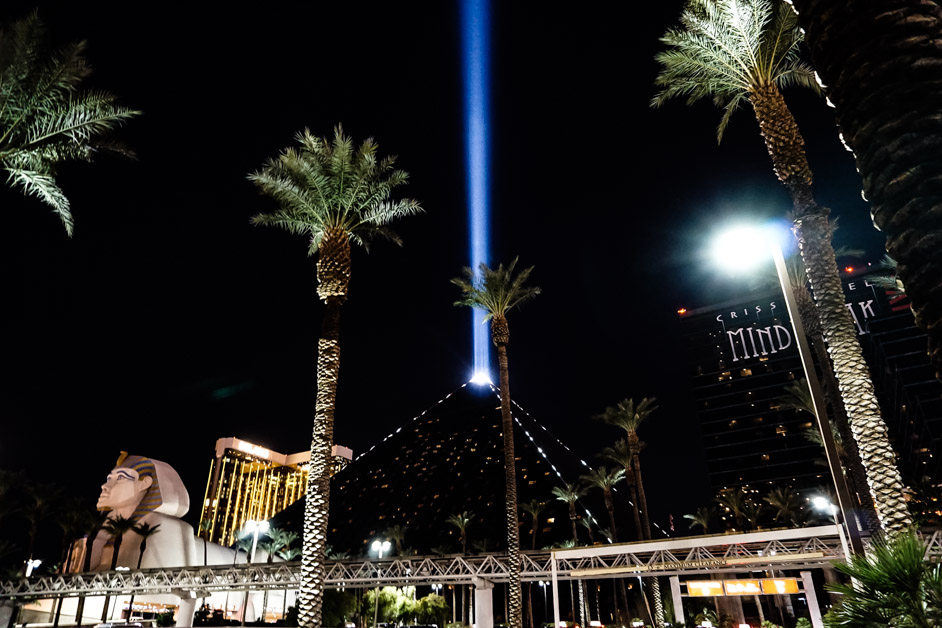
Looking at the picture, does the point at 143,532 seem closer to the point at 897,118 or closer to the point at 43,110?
the point at 43,110

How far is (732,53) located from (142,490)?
66.5m

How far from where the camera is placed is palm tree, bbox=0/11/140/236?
13375 millimetres

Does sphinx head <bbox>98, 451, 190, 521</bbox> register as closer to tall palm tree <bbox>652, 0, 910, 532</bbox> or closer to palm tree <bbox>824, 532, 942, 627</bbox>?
tall palm tree <bbox>652, 0, 910, 532</bbox>

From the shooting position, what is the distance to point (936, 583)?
3.91 metres

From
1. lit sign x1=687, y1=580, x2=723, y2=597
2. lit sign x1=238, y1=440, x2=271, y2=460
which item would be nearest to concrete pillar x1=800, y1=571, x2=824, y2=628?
lit sign x1=687, y1=580, x2=723, y2=597

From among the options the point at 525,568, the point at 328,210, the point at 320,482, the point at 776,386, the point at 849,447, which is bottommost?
the point at 525,568

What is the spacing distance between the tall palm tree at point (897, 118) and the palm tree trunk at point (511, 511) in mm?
24789

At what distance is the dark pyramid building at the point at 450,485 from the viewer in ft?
255

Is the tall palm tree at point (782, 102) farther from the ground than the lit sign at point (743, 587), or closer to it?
farther from the ground

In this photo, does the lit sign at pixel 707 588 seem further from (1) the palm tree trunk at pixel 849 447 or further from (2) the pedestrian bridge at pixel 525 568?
(1) the palm tree trunk at pixel 849 447

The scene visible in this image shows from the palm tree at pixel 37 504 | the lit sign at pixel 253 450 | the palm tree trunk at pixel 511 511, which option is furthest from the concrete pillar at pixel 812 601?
the lit sign at pixel 253 450

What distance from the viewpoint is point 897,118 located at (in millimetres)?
3152

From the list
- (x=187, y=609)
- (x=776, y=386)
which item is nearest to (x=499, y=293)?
(x=187, y=609)

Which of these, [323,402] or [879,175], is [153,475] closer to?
[323,402]
